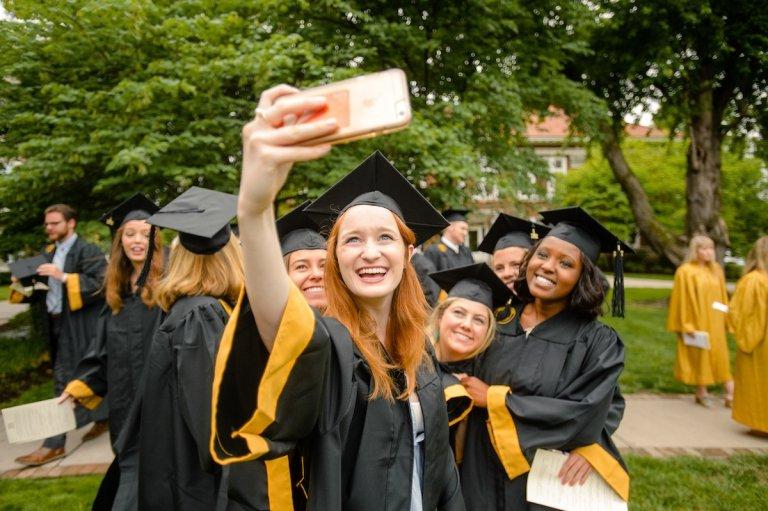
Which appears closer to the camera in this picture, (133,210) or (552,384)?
(552,384)

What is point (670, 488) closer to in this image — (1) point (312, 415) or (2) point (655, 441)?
(2) point (655, 441)

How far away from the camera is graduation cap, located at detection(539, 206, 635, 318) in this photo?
9.36 ft

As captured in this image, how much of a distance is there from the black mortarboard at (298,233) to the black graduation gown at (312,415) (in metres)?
1.37

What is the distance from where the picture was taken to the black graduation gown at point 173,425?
7.81 ft

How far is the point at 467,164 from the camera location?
6.68 meters

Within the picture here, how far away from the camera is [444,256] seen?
778 cm

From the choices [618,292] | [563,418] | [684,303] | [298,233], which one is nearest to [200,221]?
[298,233]

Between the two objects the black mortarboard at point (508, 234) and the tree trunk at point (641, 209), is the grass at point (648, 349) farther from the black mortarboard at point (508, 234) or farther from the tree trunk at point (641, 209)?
the black mortarboard at point (508, 234)

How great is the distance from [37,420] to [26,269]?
8.67 ft

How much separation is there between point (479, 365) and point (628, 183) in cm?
1193

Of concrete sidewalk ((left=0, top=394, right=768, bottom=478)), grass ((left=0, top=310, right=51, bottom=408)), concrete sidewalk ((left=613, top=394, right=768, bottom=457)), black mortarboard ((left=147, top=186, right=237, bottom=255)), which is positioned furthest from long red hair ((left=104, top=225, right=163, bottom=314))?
concrete sidewalk ((left=613, top=394, right=768, bottom=457))

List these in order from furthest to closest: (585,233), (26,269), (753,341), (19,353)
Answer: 1. (19,353)
2. (753,341)
3. (26,269)
4. (585,233)

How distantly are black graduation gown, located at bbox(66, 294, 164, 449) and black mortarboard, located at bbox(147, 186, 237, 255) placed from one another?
1107 millimetres

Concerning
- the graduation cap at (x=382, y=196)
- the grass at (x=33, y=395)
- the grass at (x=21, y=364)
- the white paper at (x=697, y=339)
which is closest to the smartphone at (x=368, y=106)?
the graduation cap at (x=382, y=196)
